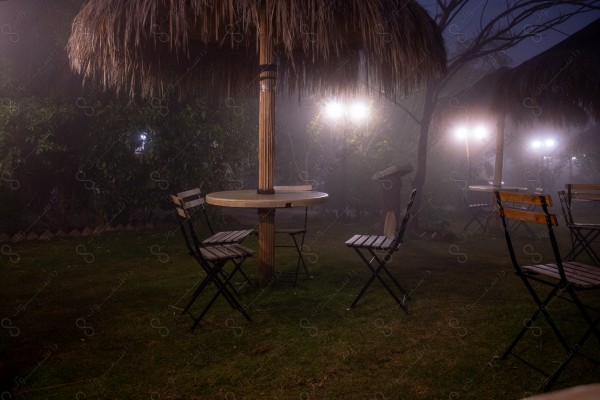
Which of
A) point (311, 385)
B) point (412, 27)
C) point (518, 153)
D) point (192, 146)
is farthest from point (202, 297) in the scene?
point (518, 153)

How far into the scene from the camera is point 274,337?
333 centimetres

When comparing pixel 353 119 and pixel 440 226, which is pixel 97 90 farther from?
pixel 440 226

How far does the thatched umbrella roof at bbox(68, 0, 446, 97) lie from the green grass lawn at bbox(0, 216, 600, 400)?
2673 mm

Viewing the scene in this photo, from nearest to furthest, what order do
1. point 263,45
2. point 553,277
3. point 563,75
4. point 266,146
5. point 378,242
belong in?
point 553,277
point 378,242
point 263,45
point 266,146
point 563,75

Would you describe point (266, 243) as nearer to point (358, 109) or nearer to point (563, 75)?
point (358, 109)

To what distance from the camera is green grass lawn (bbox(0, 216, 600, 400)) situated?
8.53 feet

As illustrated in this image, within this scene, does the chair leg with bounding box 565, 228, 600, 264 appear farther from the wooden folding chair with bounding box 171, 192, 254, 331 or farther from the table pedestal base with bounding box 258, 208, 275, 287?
the wooden folding chair with bounding box 171, 192, 254, 331

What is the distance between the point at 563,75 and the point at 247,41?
5.95 m

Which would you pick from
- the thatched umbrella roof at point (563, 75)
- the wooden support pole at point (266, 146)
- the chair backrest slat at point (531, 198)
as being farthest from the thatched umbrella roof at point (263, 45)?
the thatched umbrella roof at point (563, 75)

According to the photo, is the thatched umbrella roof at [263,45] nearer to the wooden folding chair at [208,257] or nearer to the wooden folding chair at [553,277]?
the wooden folding chair at [208,257]

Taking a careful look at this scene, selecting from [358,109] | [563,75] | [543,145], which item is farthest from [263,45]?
[543,145]

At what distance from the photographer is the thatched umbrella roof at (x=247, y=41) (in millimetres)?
4012

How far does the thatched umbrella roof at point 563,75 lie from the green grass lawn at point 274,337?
4.13m

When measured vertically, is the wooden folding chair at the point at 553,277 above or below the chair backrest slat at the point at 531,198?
below
